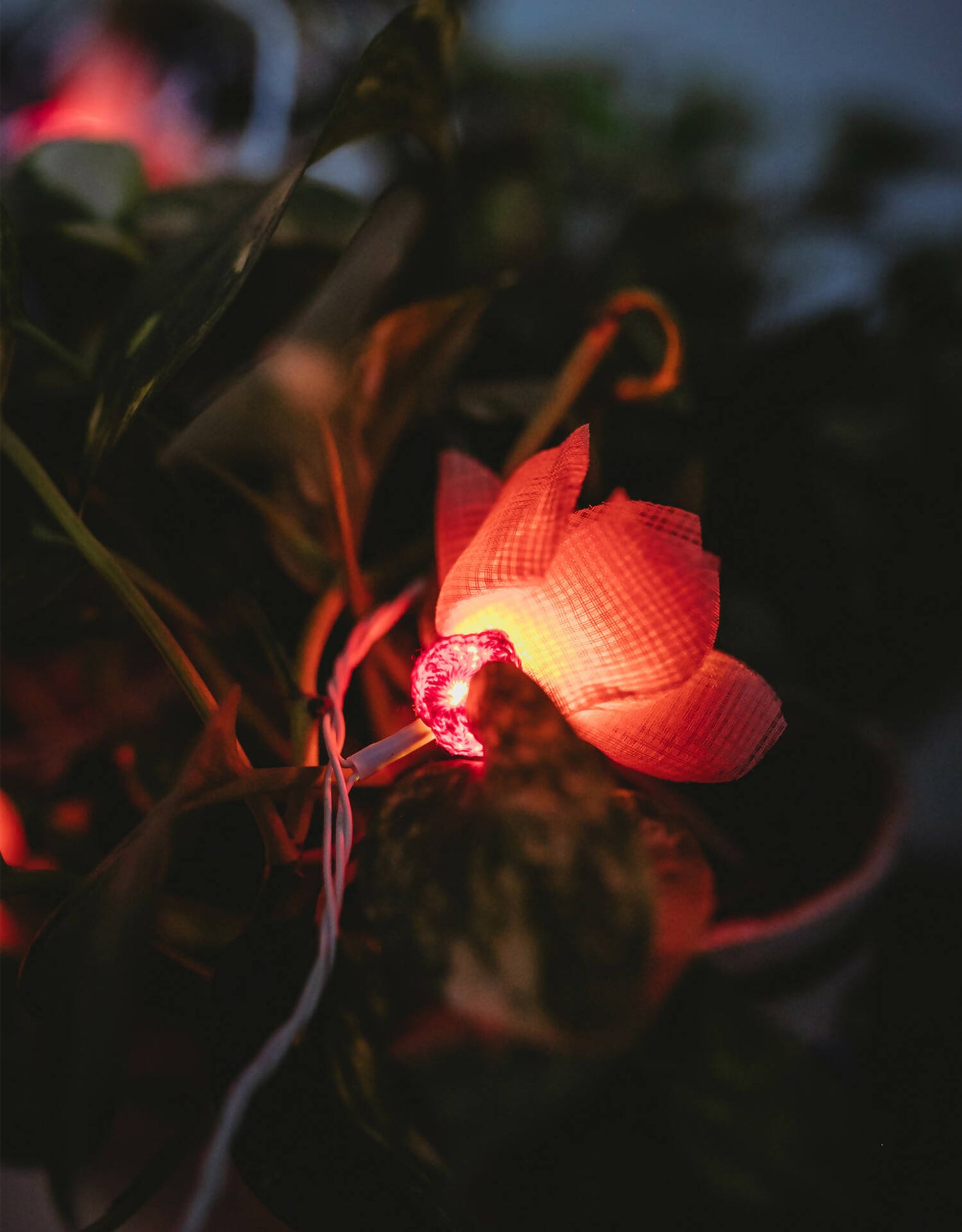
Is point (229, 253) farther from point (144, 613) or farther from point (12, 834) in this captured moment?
point (12, 834)

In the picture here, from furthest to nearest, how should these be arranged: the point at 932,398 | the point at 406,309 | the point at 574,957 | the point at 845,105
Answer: the point at 845,105 → the point at 932,398 → the point at 406,309 → the point at 574,957

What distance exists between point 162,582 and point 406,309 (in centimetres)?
15

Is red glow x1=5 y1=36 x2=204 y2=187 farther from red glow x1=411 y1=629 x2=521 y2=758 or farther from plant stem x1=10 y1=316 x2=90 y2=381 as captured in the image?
red glow x1=411 y1=629 x2=521 y2=758

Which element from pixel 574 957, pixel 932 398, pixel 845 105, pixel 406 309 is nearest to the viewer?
pixel 574 957

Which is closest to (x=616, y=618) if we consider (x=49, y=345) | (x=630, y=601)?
(x=630, y=601)

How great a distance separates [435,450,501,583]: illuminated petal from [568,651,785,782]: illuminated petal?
7 cm

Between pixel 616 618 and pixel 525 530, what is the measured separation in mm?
28

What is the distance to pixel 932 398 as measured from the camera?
1.69 ft

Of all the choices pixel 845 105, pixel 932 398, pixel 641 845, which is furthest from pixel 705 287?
pixel 641 845

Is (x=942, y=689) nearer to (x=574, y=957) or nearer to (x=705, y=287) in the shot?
(x=705, y=287)

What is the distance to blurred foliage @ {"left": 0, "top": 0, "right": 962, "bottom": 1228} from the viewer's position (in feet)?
0.55

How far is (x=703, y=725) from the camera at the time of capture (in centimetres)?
18

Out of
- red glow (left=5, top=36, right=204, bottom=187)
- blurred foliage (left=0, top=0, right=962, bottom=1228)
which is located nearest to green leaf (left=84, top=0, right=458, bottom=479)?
blurred foliage (left=0, top=0, right=962, bottom=1228)

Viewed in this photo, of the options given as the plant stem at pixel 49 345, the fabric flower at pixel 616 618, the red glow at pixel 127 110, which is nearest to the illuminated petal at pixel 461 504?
the fabric flower at pixel 616 618
